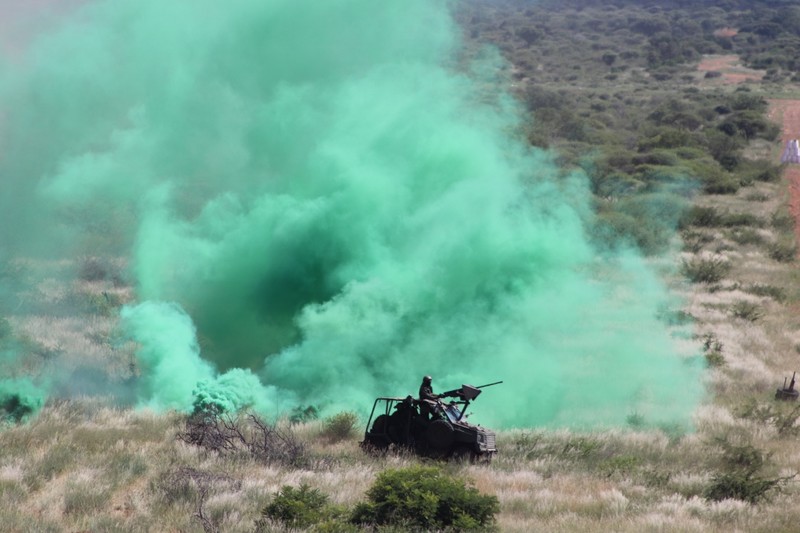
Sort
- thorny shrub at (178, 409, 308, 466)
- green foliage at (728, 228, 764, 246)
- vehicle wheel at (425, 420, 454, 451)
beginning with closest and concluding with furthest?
thorny shrub at (178, 409, 308, 466), vehicle wheel at (425, 420, 454, 451), green foliage at (728, 228, 764, 246)

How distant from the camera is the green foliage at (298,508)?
34.3 ft

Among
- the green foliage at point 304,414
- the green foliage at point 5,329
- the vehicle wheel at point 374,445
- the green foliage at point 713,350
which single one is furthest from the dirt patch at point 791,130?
the green foliage at point 5,329

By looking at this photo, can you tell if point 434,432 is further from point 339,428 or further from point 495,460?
point 339,428

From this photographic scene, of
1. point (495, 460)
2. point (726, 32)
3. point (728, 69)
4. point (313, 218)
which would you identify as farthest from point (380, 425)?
point (726, 32)

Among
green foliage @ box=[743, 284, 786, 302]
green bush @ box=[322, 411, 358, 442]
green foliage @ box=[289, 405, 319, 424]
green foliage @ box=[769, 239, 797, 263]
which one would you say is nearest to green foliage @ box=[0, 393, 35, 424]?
green foliage @ box=[289, 405, 319, 424]

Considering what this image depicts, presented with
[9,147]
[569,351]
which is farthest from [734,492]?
[9,147]

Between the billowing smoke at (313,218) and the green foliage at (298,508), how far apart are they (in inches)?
267

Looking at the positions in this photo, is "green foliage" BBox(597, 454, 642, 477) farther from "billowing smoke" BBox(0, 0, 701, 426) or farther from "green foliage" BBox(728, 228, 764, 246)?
"green foliage" BBox(728, 228, 764, 246)

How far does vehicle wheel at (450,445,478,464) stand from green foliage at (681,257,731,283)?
20.9 m

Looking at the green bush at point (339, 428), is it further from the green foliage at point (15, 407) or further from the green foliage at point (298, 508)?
the green foliage at point (15, 407)

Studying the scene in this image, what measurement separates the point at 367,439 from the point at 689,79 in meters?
83.7

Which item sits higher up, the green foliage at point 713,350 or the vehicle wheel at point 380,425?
the green foliage at point 713,350

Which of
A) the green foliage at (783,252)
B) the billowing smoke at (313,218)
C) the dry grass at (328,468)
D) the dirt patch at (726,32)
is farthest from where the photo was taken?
the dirt patch at (726,32)

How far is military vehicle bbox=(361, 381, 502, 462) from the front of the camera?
566 inches
